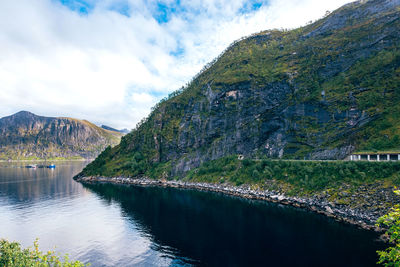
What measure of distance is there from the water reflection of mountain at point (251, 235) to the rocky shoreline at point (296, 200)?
3.94 metres

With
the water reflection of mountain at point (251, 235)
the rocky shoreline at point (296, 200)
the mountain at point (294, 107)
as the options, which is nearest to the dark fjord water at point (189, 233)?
the water reflection of mountain at point (251, 235)

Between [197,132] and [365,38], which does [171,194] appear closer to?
[197,132]

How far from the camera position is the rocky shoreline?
173 ft

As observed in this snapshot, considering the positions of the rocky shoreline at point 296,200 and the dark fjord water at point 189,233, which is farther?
the rocky shoreline at point 296,200

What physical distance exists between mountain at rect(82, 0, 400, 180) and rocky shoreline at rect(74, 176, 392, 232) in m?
10.9

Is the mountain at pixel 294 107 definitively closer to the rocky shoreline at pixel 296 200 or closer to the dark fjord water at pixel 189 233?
the rocky shoreline at pixel 296 200

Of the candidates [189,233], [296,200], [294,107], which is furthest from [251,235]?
[294,107]

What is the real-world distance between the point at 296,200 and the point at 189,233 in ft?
135

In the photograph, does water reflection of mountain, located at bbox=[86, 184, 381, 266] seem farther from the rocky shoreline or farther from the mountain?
the mountain

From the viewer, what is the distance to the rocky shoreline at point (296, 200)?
52875mm

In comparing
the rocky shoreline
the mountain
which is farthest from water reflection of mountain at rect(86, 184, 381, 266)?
the mountain

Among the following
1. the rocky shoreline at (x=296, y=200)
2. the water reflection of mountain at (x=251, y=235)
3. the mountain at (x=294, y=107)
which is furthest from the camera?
the mountain at (x=294, y=107)


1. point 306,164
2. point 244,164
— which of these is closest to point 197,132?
point 244,164

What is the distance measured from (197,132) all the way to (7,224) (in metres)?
103
